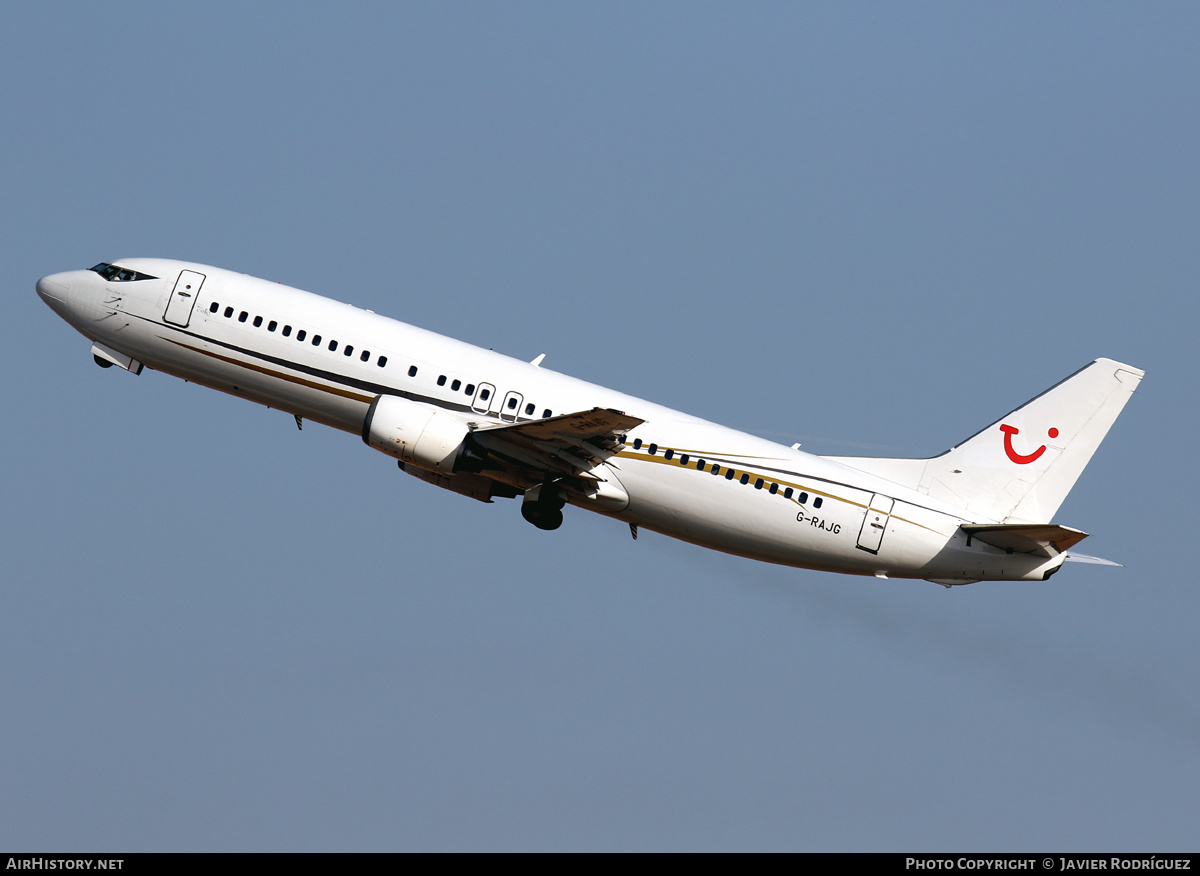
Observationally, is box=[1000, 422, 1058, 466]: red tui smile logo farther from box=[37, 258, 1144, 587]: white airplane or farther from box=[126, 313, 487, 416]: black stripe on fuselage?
box=[126, 313, 487, 416]: black stripe on fuselage

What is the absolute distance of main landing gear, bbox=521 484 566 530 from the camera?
132 feet

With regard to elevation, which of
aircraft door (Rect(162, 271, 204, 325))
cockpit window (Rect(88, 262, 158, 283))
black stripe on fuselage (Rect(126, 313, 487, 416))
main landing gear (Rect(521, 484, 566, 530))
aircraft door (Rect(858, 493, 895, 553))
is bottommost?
main landing gear (Rect(521, 484, 566, 530))

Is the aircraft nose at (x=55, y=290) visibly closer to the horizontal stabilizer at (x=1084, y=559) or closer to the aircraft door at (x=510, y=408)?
the aircraft door at (x=510, y=408)

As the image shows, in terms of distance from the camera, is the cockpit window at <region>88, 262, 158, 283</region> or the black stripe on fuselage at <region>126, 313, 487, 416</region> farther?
the cockpit window at <region>88, 262, 158, 283</region>

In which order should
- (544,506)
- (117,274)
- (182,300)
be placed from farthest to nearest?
(117,274)
(182,300)
(544,506)

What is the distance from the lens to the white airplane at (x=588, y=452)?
39.0 metres

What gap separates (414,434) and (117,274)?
1160 centimetres

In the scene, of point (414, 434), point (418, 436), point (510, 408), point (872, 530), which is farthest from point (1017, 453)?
point (414, 434)

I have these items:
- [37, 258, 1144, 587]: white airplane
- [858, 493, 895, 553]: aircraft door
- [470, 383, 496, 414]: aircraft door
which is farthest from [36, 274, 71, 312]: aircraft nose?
[858, 493, 895, 553]: aircraft door

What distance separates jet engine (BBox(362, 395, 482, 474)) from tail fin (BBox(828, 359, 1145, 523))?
11.3 meters

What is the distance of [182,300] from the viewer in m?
41.1

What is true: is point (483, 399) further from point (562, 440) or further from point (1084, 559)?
point (1084, 559)
